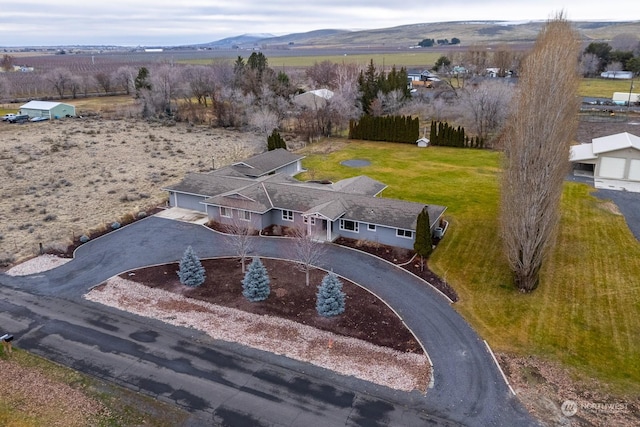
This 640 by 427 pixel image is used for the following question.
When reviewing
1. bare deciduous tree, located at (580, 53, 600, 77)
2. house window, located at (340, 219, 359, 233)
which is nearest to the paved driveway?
house window, located at (340, 219, 359, 233)

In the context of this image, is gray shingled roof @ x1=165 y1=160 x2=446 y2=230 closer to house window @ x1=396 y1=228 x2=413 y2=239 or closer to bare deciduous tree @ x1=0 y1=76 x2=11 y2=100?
house window @ x1=396 y1=228 x2=413 y2=239

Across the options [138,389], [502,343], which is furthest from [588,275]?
[138,389]

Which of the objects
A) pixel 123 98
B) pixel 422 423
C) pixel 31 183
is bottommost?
pixel 422 423

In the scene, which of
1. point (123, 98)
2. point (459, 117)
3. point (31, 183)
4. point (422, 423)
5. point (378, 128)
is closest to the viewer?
point (422, 423)

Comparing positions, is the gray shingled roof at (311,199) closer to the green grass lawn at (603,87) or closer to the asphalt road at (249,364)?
the asphalt road at (249,364)

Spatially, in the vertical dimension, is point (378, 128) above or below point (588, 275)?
above

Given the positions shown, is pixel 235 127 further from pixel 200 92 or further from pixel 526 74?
pixel 526 74

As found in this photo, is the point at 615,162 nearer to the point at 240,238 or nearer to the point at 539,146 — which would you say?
the point at 539,146
